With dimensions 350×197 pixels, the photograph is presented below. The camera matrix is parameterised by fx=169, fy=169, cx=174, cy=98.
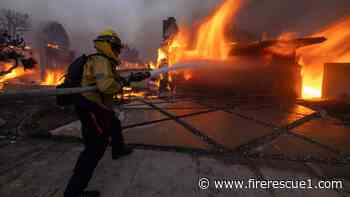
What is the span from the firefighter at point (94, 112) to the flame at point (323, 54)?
10.9 m

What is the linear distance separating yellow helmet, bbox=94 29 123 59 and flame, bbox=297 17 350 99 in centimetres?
1065

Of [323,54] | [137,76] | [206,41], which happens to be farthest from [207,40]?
[137,76]

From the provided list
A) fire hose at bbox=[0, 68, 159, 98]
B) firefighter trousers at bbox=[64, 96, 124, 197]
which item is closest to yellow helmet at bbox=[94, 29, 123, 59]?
fire hose at bbox=[0, 68, 159, 98]

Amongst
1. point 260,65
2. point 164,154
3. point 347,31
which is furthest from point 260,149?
point 347,31

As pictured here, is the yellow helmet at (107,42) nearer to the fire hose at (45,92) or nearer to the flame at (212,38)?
the fire hose at (45,92)

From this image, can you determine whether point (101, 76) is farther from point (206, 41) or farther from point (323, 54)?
point (323, 54)

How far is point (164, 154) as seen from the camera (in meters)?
2.72

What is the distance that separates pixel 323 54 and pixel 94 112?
14.4 m

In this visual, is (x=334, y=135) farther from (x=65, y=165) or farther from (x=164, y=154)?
(x=65, y=165)

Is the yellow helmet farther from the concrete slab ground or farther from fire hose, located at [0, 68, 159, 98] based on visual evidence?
the concrete slab ground

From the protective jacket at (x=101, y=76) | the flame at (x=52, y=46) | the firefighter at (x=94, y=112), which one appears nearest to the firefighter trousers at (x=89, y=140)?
the firefighter at (x=94, y=112)

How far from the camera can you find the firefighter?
1765 mm

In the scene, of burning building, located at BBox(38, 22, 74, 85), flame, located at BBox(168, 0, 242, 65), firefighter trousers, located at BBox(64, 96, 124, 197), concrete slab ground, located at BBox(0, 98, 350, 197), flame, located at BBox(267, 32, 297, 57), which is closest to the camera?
firefighter trousers, located at BBox(64, 96, 124, 197)

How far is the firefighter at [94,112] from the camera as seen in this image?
1.76 m
